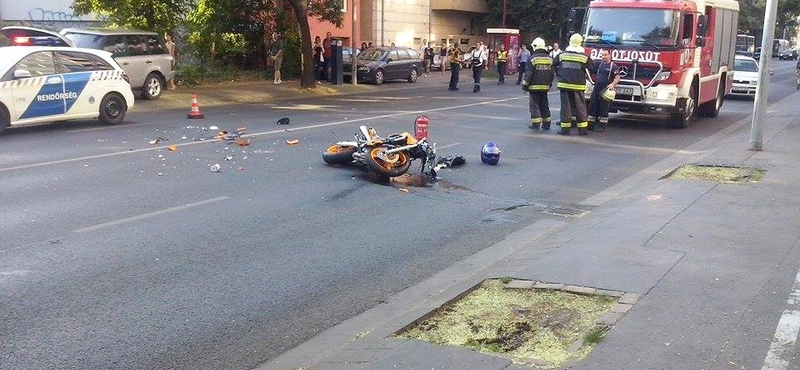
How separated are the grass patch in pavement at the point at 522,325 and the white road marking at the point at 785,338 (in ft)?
3.19

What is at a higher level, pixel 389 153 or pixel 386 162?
pixel 389 153

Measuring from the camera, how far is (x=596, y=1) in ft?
59.1

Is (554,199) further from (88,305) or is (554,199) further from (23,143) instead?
(23,143)

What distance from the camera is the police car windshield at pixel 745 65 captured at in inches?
1140

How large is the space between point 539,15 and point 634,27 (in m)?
34.4

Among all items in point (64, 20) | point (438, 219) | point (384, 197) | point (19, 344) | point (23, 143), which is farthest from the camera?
point (64, 20)

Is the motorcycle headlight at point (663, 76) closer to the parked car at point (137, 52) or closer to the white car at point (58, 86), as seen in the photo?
the white car at point (58, 86)

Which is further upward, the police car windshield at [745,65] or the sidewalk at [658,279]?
the police car windshield at [745,65]

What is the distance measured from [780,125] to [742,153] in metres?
5.26

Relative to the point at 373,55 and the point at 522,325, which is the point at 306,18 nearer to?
the point at 373,55

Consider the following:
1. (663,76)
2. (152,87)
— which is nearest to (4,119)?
(152,87)

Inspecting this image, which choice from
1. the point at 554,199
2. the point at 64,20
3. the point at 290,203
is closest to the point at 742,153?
the point at 554,199

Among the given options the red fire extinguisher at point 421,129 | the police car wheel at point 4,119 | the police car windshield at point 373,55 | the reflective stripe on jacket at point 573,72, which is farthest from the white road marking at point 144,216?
the police car windshield at point 373,55

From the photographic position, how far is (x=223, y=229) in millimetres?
8344
